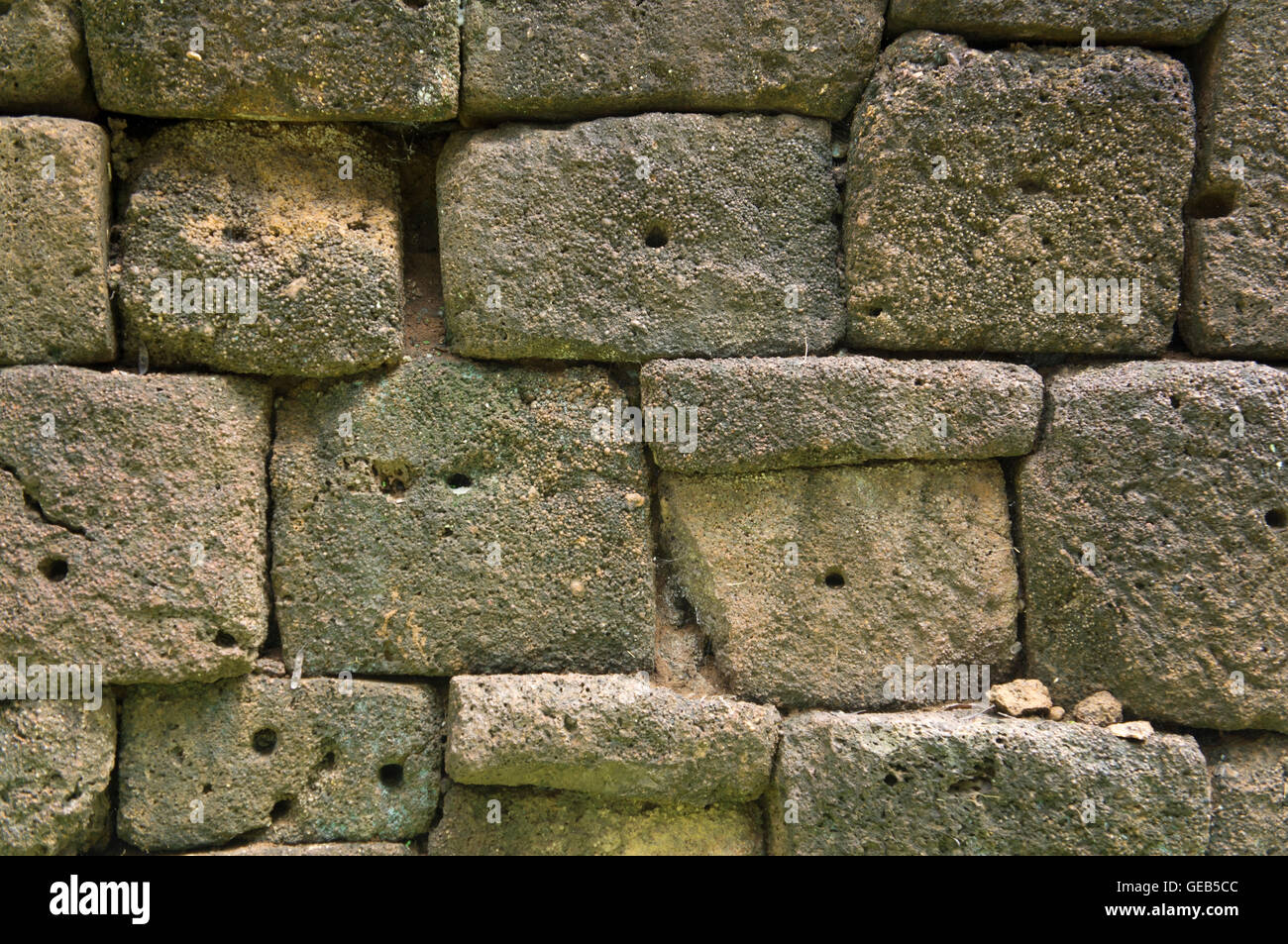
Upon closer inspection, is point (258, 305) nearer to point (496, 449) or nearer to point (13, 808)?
point (496, 449)

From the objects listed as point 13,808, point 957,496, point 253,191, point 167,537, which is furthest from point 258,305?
point 957,496

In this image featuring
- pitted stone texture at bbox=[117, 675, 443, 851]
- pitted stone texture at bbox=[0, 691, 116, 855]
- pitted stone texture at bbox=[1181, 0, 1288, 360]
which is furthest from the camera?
pitted stone texture at bbox=[1181, 0, 1288, 360]

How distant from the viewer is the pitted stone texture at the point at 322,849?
8.05 ft

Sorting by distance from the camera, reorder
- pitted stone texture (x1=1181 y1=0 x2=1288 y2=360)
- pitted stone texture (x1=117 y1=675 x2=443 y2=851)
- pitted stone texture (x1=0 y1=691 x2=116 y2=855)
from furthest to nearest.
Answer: pitted stone texture (x1=1181 y1=0 x2=1288 y2=360) → pitted stone texture (x1=117 y1=675 x2=443 y2=851) → pitted stone texture (x1=0 y1=691 x2=116 y2=855)

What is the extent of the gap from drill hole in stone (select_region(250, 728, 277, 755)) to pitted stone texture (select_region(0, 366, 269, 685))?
21 cm

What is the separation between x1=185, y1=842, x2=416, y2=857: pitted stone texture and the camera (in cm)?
245

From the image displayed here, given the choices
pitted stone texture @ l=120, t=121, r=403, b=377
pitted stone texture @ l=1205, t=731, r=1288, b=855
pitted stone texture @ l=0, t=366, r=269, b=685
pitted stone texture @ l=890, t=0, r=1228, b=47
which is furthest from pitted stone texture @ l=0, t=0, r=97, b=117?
pitted stone texture @ l=1205, t=731, r=1288, b=855

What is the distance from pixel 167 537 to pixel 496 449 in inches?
34.8

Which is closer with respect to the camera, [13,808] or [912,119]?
[13,808]

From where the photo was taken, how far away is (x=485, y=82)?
2.49 m

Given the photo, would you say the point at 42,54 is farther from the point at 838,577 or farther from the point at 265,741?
the point at 838,577

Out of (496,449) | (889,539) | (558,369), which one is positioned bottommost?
(889,539)

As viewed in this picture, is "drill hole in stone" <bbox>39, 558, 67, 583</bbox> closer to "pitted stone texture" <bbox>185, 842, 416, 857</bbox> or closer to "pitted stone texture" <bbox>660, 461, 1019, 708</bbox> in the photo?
"pitted stone texture" <bbox>185, 842, 416, 857</bbox>

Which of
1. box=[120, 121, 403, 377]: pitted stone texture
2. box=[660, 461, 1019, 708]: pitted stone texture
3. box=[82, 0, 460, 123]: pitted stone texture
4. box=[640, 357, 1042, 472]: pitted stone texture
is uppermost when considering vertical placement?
box=[82, 0, 460, 123]: pitted stone texture
